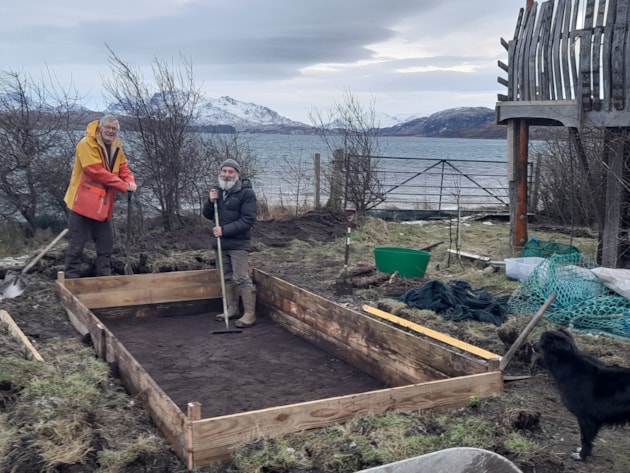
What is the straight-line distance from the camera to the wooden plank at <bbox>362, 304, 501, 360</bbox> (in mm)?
5113

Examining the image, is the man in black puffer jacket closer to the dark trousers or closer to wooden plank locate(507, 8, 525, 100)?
the dark trousers

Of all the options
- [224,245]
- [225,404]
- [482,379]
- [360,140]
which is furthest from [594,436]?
[360,140]

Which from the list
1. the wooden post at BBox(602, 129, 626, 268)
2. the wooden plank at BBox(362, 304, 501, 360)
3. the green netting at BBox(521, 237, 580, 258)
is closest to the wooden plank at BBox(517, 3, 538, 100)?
the wooden post at BBox(602, 129, 626, 268)

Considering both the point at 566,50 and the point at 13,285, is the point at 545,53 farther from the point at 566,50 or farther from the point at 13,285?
the point at 13,285

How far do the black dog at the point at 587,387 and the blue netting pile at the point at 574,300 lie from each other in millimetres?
2415

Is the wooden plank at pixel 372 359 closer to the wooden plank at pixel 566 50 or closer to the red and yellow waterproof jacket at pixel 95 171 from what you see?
the red and yellow waterproof jacket at pixel 95 171

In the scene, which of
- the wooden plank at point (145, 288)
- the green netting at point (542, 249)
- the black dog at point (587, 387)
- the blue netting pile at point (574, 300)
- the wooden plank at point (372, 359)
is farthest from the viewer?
the green netting at point (542, 249)

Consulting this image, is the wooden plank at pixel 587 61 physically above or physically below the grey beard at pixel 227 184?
above

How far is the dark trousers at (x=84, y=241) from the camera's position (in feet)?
24.0

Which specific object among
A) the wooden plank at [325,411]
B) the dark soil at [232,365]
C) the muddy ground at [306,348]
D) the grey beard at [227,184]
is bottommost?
the dark soil at [232,365]

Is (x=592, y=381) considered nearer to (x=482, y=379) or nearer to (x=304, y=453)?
(x=482, y=379)

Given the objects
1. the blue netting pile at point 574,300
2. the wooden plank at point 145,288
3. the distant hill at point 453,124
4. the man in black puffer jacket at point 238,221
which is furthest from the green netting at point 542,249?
the distant hill at point 453,124

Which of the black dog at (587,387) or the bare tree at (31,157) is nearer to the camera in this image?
the black dog at (587,387)

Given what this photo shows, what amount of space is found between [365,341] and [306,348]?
910 millimetres
